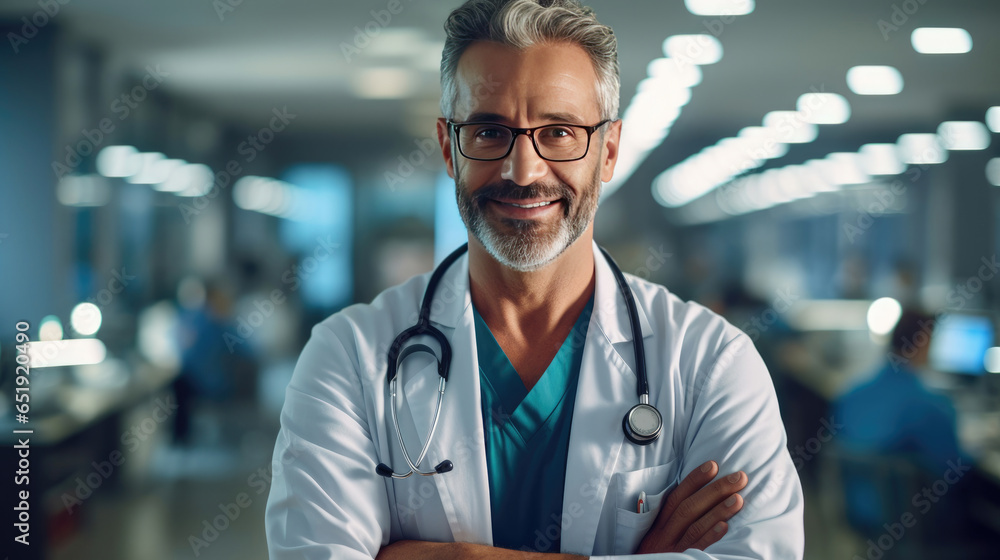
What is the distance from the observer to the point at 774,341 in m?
3.03

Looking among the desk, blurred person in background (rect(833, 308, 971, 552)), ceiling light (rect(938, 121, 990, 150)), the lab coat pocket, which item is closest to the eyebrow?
the lab coat pocket

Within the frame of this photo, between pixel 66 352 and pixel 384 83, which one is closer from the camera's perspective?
pixel 66 352

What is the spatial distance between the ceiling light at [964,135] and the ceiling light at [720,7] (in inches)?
45.6

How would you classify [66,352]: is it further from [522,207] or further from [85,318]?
[522,207]

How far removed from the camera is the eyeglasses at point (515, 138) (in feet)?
3.35

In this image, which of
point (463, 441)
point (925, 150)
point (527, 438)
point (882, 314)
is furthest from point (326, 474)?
point (925, 150)

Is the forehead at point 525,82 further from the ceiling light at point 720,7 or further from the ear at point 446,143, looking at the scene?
the ceiling light at point 720,7

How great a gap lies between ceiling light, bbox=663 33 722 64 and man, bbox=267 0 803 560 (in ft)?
6.26

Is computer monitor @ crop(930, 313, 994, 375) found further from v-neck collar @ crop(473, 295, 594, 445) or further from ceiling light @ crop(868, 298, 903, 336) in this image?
v-neck collar @ crop(473, 295, 594, 445)

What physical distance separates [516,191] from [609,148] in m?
0.25

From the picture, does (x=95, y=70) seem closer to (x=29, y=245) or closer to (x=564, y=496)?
(x=29, y=245)

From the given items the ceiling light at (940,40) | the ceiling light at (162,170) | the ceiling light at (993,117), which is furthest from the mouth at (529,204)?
the ceiling light at (993,117)

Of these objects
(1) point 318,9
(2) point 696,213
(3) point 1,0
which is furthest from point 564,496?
(3) point 1,0

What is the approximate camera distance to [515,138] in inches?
40.1
